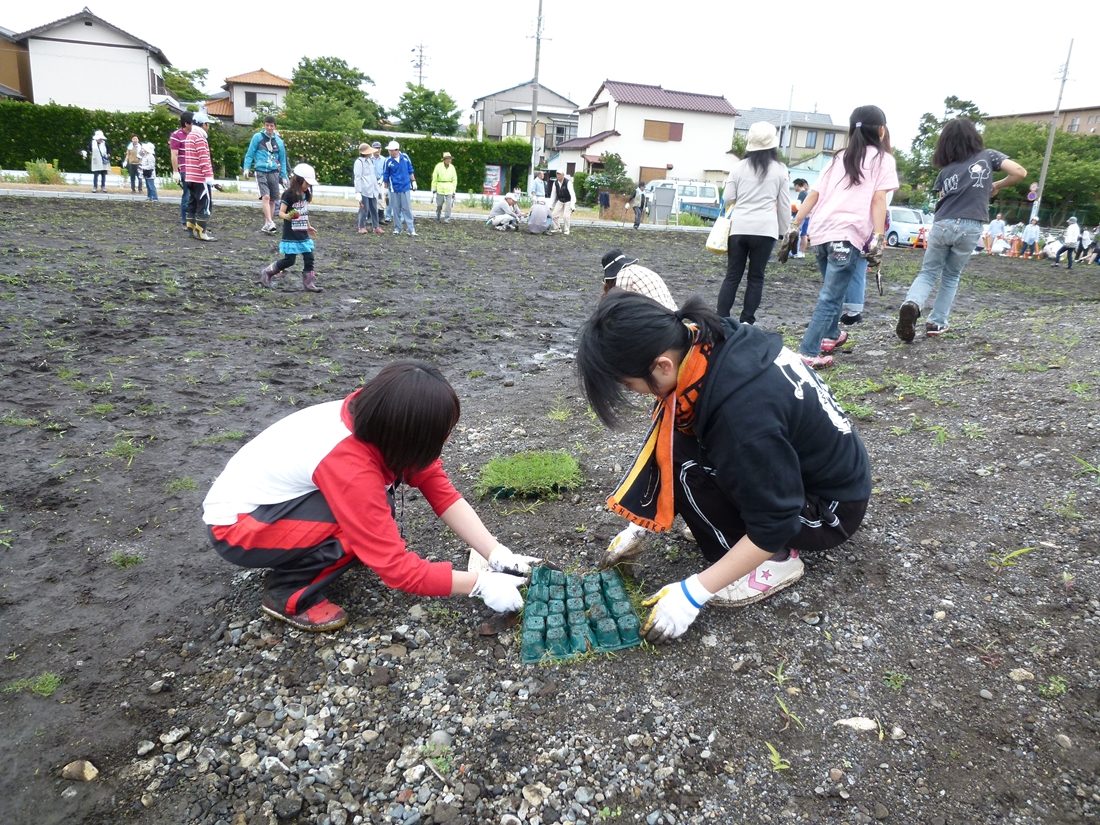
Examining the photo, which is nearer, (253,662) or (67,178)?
(253,662)

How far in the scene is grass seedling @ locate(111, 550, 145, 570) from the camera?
2.79 m

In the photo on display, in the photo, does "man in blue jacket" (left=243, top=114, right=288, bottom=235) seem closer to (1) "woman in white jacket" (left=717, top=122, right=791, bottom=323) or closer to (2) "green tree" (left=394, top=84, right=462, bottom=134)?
(1) "woman in white jacket" (left=717, top=122, right=791, bottom=323)

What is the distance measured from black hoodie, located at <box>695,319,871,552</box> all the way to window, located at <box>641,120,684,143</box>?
42.7 meters

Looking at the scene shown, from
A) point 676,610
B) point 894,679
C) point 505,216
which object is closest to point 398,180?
point 505,216

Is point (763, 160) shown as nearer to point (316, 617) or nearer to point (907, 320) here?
point (907, 320)

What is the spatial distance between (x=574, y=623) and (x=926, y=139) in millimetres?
54449

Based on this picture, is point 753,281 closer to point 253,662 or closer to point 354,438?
point 354,438

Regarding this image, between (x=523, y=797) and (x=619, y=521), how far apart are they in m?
1.40

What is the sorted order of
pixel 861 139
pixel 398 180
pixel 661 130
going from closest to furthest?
1. pixel 861 139
2. pixel 398 180
3. pixel 661 130

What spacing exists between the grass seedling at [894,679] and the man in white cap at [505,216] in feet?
49.9

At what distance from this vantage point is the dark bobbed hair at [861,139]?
14.6 ft

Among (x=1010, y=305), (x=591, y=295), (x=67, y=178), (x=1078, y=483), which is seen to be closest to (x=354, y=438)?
(x=1078, y=483)

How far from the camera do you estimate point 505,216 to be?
Result: 1648cm

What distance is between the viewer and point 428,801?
179 cm
